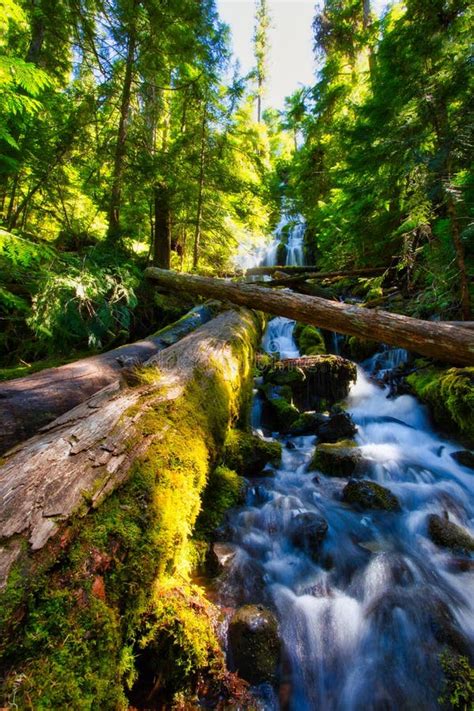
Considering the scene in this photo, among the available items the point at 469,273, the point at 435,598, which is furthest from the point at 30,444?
the point at 469,273

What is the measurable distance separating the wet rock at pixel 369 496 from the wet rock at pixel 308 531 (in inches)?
33.8

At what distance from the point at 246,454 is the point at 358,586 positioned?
2.06m

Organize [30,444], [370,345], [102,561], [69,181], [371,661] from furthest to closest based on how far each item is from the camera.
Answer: [370,345] < [69,181] < [371,661] < [30,444] < [102,561]

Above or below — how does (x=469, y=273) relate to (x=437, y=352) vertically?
above

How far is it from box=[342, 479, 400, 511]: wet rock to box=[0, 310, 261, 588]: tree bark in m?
2.24

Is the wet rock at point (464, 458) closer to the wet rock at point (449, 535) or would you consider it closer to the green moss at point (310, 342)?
the wet rock at point (449, 535)

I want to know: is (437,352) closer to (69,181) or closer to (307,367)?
(307,367)

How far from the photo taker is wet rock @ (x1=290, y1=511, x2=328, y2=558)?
3.60m

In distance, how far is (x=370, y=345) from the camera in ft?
32.5

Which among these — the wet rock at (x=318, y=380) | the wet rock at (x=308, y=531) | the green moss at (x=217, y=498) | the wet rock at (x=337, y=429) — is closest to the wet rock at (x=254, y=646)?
the green moss at (x=217, y=498)

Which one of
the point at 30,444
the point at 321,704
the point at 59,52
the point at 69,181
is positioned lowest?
the point at 321,704

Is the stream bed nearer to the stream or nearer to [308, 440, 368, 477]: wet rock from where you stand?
the stream

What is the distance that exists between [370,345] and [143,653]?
939 cm

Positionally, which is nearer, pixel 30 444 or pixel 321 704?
pixel 30 444
